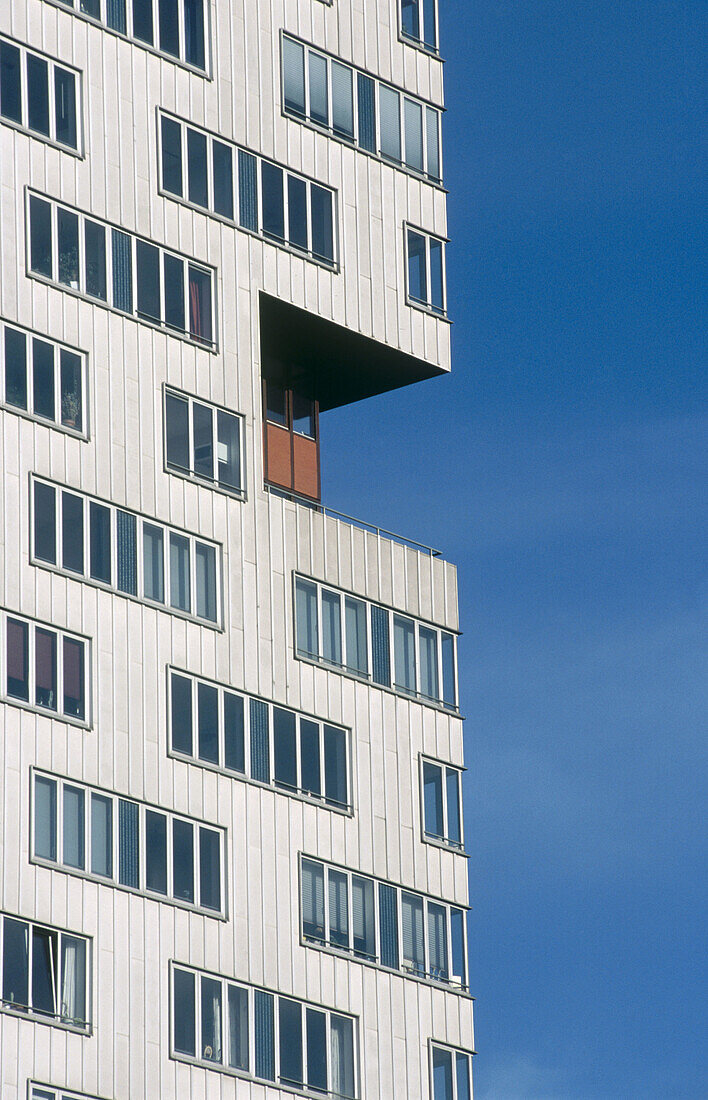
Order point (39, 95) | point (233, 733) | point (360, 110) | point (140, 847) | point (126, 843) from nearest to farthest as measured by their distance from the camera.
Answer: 1. point (126, 843)
2. point (140, 847)
3. point (233, 733)
4. point (39, 95)
5. point (360, 110)

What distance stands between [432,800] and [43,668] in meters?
14.5

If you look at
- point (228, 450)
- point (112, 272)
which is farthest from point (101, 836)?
point (112, 272)

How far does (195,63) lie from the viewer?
270 feet

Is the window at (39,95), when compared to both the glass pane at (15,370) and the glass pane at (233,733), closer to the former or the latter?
the glass pane at (15,370)

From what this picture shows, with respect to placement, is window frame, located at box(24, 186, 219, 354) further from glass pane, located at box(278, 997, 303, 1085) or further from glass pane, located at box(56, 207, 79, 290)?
glass pane, located at box(278, 997, 303, 1085)

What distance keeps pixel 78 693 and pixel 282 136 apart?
2017 centimetres

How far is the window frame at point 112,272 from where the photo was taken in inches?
2995

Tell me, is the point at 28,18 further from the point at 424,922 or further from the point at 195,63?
the point at 424,922

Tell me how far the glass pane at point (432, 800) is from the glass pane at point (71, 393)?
15091 millimetres

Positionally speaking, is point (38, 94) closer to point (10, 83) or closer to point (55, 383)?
point (10, 83)

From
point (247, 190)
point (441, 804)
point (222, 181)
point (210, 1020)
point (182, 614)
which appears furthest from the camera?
point (247, 190)

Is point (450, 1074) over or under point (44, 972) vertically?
over

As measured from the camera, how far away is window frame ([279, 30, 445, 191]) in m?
85.1

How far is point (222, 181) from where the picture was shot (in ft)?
268
